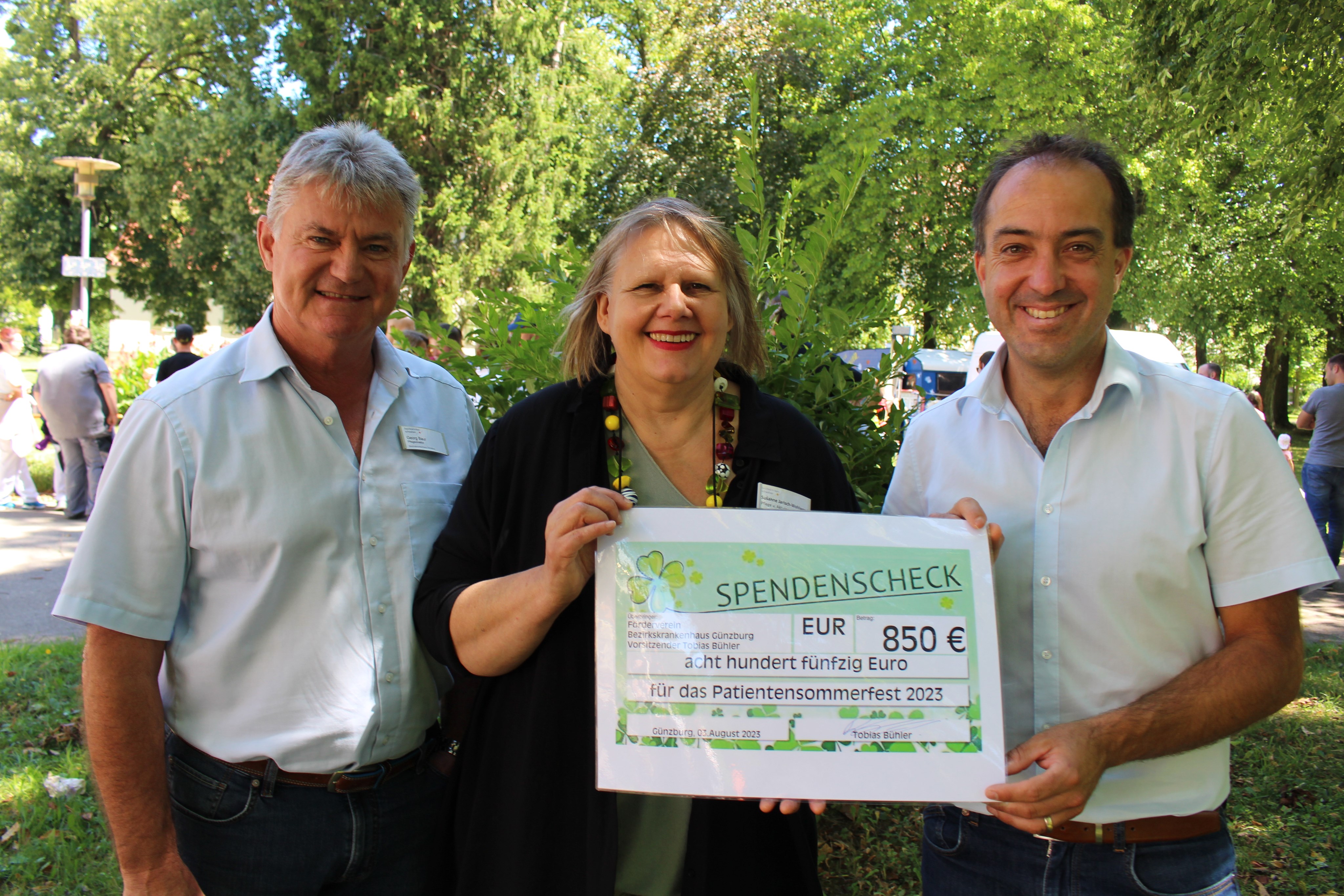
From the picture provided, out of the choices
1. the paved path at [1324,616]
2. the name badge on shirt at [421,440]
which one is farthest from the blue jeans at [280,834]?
the paved path at [1324,616]

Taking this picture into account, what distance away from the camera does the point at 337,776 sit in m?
2.03

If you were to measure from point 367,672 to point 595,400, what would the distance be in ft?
2.72

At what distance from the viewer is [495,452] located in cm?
209

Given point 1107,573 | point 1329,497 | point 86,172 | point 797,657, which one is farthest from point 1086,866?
point 86,172

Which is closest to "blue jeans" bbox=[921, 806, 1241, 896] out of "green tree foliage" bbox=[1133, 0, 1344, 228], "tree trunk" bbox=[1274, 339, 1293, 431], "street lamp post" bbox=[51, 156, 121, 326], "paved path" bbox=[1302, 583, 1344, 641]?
"paved path" bbox=[1302, 583, 1344, 641]

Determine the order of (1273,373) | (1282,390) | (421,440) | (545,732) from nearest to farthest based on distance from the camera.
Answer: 1. (545,732)
2. (421,440)
3. (1273,373)
4. (1282,390)

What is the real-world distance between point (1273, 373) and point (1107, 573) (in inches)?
1294

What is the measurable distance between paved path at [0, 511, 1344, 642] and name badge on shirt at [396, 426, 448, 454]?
6011 mm

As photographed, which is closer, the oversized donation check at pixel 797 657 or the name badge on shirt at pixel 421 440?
the oversized donation check at pixel 797 657

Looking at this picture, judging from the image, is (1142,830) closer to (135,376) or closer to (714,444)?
(714,444)

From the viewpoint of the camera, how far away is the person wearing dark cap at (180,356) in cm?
941

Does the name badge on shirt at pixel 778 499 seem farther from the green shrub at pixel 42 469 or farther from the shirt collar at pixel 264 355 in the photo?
the green shrub at pixel 42 469

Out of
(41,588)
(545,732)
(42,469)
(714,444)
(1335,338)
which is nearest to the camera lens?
(545,732)

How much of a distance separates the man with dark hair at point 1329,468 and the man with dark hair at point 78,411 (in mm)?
13920
